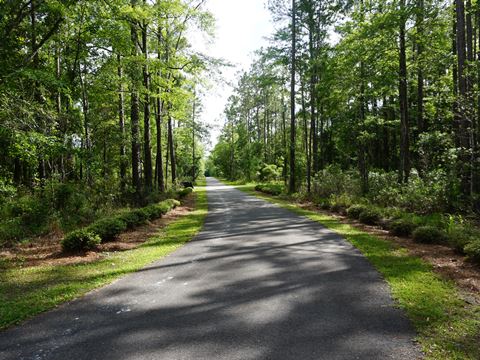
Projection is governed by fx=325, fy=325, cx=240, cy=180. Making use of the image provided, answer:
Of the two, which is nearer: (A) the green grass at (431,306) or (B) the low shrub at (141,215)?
(A) the green grass at (431,306)

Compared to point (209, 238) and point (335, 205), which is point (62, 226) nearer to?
point (209, 238)

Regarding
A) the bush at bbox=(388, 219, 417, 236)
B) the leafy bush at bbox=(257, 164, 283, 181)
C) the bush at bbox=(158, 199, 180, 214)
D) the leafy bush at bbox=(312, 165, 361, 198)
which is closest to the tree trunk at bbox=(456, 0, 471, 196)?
the bush at bbox=(388, 219, 417, 236)

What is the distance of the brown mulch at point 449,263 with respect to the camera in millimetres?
5415

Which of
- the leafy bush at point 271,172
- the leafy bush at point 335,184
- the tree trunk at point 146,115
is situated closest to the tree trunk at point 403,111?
the leafy bush at point 335,184

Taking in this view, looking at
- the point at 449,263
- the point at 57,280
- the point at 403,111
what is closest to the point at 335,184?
the point at 403,111

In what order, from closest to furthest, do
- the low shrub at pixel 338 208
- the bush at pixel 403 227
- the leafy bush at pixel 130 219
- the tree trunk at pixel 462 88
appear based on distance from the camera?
the bush at pixel 403 227 < the tree trunk at pixel 462 88 < the leafy bush at pixel 130 219 < the low shrub at pixel 338 208

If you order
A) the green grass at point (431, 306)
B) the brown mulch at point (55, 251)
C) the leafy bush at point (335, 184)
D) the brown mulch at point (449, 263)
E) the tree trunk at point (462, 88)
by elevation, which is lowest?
the brown mulch at point (449, 263)

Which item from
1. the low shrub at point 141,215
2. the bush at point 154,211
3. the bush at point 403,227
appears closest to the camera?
the bush at point 403,227

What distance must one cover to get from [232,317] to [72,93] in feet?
40.7

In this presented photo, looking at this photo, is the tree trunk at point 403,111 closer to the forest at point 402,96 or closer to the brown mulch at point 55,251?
the forest at point 402,96

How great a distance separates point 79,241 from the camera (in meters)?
8.09

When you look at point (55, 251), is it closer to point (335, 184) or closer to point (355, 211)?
point (355, 211)

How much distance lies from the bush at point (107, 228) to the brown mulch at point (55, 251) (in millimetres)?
207

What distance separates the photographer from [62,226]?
10609mm
